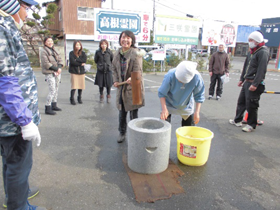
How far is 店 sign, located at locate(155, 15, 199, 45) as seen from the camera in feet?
43.3

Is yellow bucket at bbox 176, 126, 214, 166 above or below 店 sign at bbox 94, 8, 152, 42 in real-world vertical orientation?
below

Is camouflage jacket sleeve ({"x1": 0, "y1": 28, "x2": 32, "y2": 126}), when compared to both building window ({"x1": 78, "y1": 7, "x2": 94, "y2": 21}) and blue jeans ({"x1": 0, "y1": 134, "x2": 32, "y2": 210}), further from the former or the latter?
building window ({"x1": 78, "y1": 7, "x2": 94, "y2": 21})

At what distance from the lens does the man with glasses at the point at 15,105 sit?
147 cm

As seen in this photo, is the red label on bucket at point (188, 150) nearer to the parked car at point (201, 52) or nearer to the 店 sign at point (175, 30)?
the 店 sign at point (175, 30)

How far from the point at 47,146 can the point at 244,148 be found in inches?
134

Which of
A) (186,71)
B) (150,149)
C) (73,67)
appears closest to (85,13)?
(73,67)

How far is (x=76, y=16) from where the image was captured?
712 inches

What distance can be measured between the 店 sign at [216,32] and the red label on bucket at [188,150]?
1388 centimetres

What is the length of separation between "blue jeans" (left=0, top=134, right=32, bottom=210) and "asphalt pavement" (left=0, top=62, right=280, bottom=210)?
50 centimetres

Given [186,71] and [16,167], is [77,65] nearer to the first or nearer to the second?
[186,71]

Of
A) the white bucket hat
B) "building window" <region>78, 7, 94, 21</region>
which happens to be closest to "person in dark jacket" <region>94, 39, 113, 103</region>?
the white bucket hat

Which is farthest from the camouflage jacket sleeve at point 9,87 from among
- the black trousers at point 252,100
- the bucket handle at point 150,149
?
the black trousers at point 252,100

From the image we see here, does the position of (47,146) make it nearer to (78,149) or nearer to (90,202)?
(78,149)

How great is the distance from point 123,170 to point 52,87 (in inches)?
124
